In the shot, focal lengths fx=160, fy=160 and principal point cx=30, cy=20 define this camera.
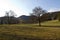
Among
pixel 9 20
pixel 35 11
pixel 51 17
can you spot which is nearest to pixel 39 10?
pixel 35 11

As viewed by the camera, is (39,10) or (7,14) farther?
(7,14)

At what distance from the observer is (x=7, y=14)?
118312 mm

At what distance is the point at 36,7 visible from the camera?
7812cm

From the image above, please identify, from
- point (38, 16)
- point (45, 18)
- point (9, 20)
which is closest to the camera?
point (38, 16)

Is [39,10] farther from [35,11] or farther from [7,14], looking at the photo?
[7,14]

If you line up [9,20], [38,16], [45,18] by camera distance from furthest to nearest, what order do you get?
[45,18]
[9,20]
[38,16]

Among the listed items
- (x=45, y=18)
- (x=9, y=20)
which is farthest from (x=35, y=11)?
(x=45, y=18)

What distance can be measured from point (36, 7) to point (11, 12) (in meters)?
45.8

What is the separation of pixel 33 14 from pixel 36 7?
12.3ft

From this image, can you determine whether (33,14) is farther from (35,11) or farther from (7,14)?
(7,14)

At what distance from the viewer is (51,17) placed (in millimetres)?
127812

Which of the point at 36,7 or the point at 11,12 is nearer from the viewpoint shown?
the point at 36,7

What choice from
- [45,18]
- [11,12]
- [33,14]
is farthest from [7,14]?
[33,14]

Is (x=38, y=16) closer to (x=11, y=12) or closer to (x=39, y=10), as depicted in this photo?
(x=39, y=10)
